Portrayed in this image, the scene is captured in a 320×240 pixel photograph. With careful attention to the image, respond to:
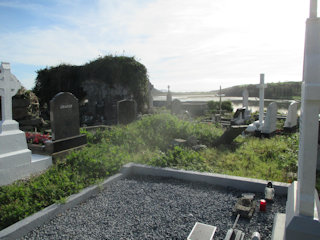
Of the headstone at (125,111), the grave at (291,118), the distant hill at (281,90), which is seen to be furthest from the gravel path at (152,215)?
the distant hill at (281,90)

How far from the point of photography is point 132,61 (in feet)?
51.4

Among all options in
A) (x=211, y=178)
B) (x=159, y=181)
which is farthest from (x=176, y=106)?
(x=211, y=178)

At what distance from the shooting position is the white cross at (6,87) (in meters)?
4.74

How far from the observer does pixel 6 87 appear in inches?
189

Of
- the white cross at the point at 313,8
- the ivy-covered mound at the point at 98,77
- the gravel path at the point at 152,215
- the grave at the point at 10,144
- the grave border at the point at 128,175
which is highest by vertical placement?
the ivy-covered mound at the point at 98,77

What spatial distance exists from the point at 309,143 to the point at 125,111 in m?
8.00

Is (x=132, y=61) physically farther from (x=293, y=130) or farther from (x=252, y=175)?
(x=252, y=175)

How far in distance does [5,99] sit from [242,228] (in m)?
4.83

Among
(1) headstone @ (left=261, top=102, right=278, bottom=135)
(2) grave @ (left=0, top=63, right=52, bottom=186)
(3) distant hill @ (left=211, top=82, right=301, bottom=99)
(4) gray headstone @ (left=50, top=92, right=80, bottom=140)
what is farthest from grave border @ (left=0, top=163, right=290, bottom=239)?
(3) distant hill @ (left=211, top=82, right=301, bottom=99)

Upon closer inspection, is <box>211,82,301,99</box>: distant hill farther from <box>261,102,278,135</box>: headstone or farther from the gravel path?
the gravel path

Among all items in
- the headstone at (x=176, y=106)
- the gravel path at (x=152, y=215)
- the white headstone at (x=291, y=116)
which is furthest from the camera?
the headstone at (x=176, y=106)

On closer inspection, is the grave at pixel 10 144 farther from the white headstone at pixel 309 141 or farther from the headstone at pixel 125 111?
the white headstone at pixel 309 141

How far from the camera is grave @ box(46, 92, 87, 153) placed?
597 centimetres

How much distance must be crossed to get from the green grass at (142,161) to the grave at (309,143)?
2.33m
